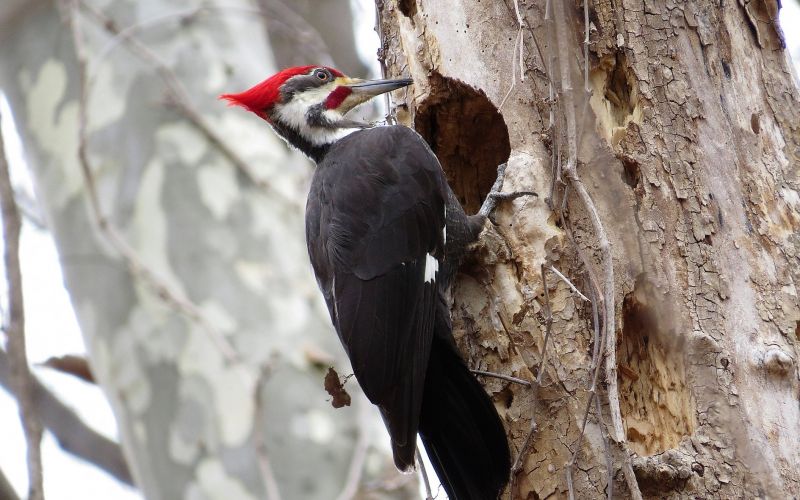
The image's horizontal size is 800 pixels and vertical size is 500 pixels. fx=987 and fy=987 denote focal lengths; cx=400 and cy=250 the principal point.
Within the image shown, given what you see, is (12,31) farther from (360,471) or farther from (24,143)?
(360,471)

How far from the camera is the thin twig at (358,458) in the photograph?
3.36m

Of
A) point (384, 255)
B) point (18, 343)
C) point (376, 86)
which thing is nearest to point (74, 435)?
point (384, 255)

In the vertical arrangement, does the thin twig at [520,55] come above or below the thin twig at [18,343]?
above

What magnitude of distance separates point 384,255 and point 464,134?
586mm

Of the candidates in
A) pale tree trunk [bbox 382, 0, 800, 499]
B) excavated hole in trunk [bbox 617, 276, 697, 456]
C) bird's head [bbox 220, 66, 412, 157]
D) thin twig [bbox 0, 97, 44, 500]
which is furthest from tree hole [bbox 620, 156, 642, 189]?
thin twig [bbox 0, 97, 44, 500]

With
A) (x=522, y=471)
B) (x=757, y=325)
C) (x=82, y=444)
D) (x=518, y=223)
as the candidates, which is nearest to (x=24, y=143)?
(x=82, y=444)

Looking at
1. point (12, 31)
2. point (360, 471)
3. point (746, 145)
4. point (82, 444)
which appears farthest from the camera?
point (12, 31)

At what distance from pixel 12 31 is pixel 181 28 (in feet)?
2.33

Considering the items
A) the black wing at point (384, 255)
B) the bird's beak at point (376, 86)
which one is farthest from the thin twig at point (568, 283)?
the bird's beak at point (376, 86)

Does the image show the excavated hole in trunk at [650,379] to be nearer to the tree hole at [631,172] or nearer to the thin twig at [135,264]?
the tree hole at [631,172]

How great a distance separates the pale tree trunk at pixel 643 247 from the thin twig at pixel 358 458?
2.80 ft

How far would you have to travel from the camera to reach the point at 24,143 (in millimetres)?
4234

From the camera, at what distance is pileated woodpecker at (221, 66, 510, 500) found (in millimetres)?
2561

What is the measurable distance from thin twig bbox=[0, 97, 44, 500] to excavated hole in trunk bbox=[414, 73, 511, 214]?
1.40m
